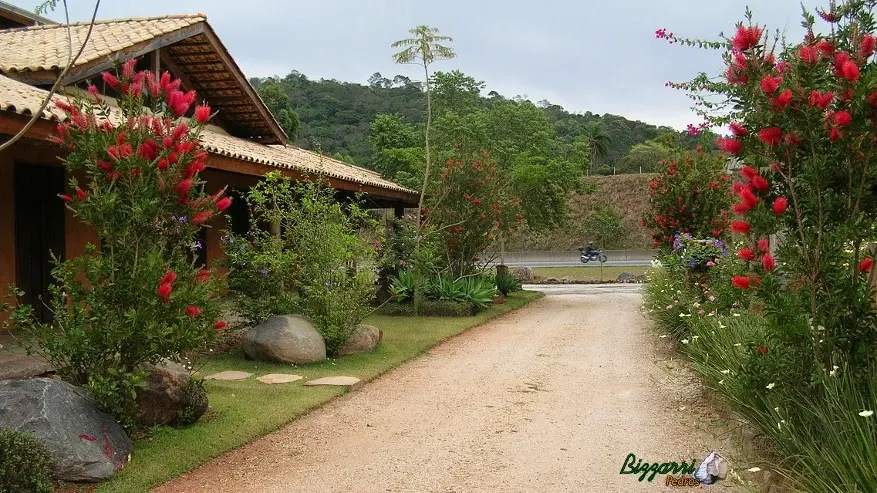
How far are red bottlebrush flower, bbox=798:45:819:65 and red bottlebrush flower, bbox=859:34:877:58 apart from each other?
0.75 feet

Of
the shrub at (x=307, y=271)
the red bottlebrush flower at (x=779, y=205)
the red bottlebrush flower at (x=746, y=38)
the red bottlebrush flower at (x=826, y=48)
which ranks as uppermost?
the red bottlebrush flower at (x=746, y=38)

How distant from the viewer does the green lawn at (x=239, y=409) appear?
493 cm

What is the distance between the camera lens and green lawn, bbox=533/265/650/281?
29445mm

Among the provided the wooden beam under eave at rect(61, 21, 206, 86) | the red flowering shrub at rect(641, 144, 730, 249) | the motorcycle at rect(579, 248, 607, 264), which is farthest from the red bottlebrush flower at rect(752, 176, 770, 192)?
the motorcycle at rect(579, 248, 607, 264)

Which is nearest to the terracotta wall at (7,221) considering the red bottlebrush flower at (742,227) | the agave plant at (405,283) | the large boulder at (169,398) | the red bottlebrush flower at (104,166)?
the large boulder at (169,398)

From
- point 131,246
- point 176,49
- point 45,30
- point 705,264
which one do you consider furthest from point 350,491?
point 45,30

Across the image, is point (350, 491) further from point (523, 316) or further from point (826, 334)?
point (523, 316)

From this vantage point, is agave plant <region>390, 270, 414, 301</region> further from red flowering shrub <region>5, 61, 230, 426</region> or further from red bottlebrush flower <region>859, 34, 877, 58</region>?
red bottlebrush flower <region>859, 34, 877, 58</region>

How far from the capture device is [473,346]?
35.8 ft

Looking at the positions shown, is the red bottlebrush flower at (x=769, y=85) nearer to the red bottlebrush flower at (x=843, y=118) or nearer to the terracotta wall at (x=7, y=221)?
the red bottlebrush flower at (x=843, y=118)

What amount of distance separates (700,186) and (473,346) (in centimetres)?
572

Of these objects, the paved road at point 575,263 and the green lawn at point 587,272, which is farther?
the paved road at point 575,263

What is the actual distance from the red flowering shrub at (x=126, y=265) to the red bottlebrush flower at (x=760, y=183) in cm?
369

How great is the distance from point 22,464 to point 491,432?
3371 millimetres
